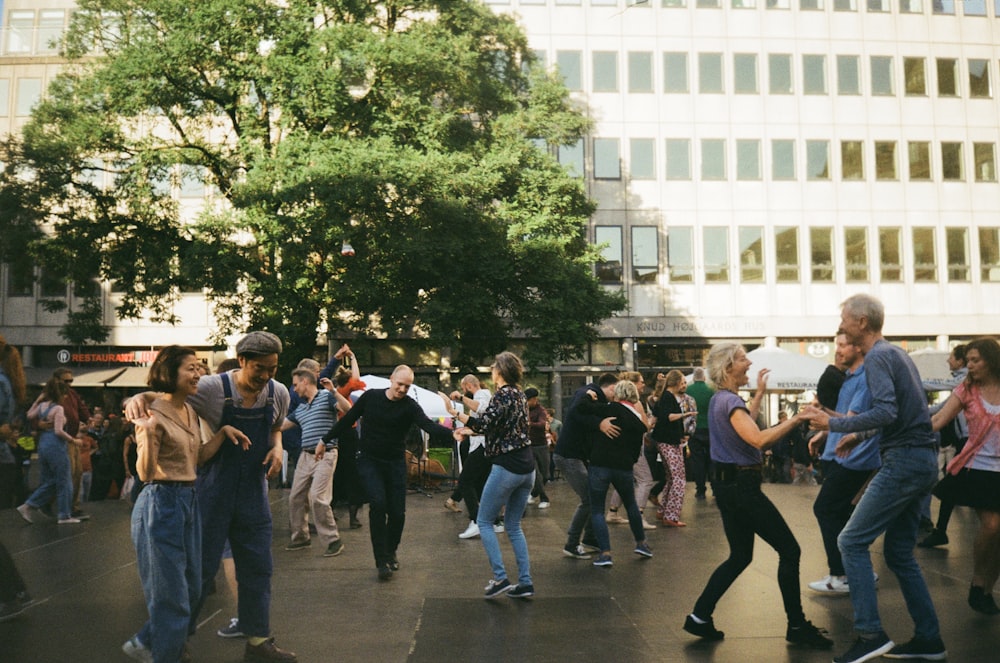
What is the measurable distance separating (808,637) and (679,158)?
33.4 metres

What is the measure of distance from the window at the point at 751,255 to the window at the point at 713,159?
2.35 meters

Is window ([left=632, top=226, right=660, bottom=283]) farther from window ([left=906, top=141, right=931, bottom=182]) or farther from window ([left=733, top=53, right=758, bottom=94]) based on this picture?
window ([left=906, top=141, right=931, bottom=182])

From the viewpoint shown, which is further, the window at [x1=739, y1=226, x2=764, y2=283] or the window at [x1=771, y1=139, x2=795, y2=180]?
the window at [x1=771, y1=139, x2=795, y2=180]

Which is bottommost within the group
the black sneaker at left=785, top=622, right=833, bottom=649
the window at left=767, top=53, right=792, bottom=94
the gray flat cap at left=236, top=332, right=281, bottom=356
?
the black sneaker at left=785, top=622, right=833, bottom=649

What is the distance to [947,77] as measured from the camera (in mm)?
39562

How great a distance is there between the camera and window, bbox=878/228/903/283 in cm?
3831

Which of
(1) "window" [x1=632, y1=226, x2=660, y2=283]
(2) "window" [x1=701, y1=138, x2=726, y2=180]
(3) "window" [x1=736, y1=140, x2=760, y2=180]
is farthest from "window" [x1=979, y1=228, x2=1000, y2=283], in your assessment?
(1) "window" [x1=632, y1=226, x2=660, y2=283]

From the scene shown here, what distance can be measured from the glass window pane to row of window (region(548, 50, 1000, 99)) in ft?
1.27

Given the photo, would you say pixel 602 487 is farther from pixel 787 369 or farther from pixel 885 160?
pixel 885 160

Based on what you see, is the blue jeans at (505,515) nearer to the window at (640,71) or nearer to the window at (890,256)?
the window at (640,71)

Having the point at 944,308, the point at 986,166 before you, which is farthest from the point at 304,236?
the point at 986,166

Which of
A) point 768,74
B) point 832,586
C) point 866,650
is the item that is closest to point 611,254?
point 768,74

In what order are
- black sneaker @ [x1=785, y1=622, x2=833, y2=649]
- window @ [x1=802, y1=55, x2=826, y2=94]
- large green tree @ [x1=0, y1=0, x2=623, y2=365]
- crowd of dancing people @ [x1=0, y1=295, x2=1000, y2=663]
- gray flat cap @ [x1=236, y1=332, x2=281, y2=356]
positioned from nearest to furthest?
1. crowd of dancing people @ [x1=0, y1=295, x2=1000, y2=663]
2. gray flat cap @ [x1=236, y1=332, x2=281, y2=356]
3. black sneaker @ [x1=785, y1=622, x2=833, y2=649]
4. large green tree @ [x1=0, y1=0, x2=623, y2=365]
5. window @ [x1=802, y1=55, x2=826, y2=94]

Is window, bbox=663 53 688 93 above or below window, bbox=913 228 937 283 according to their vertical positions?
above
